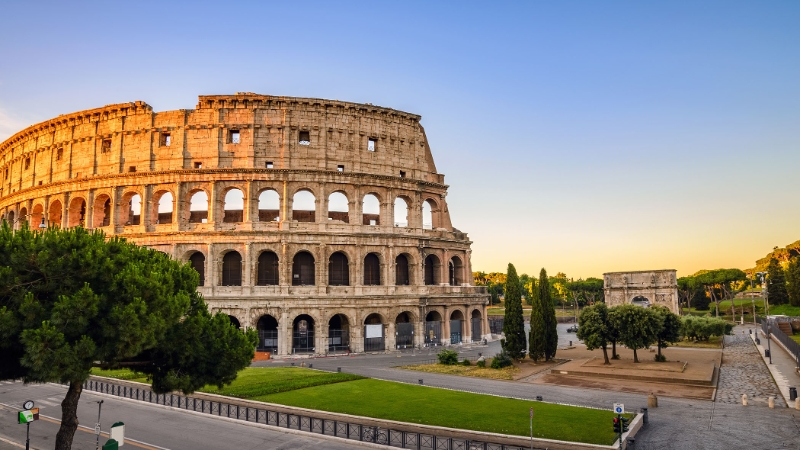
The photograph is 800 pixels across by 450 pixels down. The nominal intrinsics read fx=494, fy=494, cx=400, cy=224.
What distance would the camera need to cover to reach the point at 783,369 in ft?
103

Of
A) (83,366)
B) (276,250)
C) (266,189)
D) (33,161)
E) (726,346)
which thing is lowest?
(726,346)

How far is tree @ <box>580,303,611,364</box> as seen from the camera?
3366cm

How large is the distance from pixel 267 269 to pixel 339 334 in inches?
333

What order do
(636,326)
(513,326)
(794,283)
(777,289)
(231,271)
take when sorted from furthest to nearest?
(777,289) → (794,283) → (231,271) → (513,326) → (636,326)

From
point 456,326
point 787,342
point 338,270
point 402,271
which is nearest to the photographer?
point 787,342

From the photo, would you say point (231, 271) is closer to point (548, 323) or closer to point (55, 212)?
point (55, 212)

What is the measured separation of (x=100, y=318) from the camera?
12836 millimetres

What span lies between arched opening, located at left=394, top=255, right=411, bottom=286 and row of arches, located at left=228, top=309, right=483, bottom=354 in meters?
2.88

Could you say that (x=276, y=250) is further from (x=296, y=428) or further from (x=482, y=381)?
(x=296, y=428)

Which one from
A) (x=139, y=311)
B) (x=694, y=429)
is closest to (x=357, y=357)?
(x=694, y=429)

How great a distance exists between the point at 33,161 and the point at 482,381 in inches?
1945

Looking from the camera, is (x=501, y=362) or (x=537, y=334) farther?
(x=537, y=334)

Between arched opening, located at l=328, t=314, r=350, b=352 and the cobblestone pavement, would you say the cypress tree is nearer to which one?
the cobblestone pavement

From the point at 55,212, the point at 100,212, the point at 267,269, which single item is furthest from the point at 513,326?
the point at 55,212
